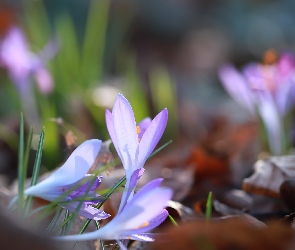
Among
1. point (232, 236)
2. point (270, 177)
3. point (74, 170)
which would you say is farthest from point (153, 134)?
point (270, 177)

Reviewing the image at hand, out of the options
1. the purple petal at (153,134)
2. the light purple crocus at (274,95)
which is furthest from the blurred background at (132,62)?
the purple petal at (153,134)

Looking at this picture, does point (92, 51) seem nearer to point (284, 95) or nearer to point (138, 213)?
point (284, 95)

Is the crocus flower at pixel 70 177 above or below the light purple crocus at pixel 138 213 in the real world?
above

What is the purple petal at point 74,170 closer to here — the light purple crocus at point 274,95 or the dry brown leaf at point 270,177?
the dry brown leaf at point 270,177

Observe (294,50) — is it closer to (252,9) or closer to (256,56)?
(256,56)

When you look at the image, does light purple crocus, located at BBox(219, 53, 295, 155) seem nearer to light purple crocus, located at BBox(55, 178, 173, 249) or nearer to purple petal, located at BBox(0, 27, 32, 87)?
purple petal, located at BBox(0, 27, 32, 87)
